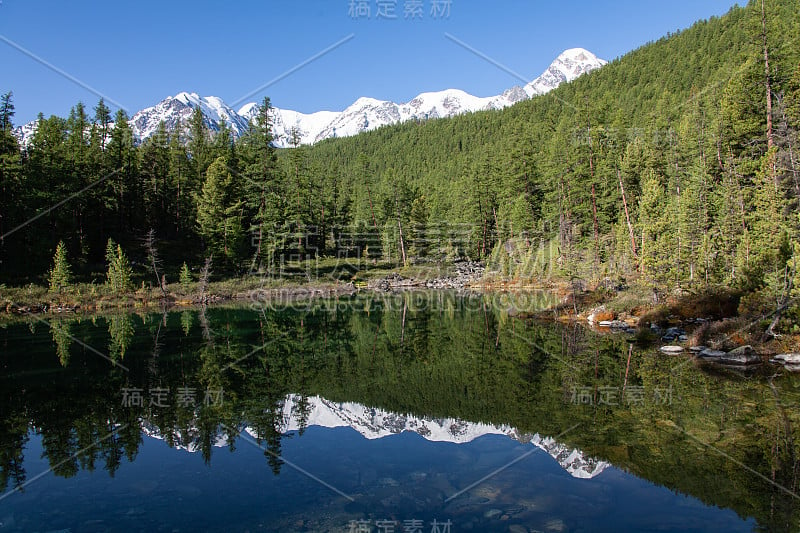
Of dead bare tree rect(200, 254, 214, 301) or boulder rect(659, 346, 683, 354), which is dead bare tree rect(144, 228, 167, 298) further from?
boulder rect(659, 346, 683, 354)

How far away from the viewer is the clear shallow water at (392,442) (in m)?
9.08

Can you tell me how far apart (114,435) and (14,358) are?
1441 cm

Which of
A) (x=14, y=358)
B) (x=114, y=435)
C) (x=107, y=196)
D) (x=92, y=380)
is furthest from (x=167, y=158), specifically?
→ (x=114, y=435)

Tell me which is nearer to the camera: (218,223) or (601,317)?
(601,317)

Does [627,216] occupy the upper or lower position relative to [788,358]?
upper

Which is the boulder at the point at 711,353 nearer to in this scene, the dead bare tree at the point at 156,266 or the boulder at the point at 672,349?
the boulder at the point at 672,349

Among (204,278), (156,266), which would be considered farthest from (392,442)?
(156,266)

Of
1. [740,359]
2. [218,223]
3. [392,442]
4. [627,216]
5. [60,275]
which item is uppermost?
[218,223]

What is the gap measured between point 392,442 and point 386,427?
1.13 meters

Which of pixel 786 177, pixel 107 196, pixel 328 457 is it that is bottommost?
pixel 328 457

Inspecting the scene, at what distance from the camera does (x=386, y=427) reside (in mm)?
14414

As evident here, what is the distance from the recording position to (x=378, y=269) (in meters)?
72.8

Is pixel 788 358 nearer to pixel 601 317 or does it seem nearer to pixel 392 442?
pixel 601 317

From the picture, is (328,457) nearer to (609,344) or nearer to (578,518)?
(578,518)
